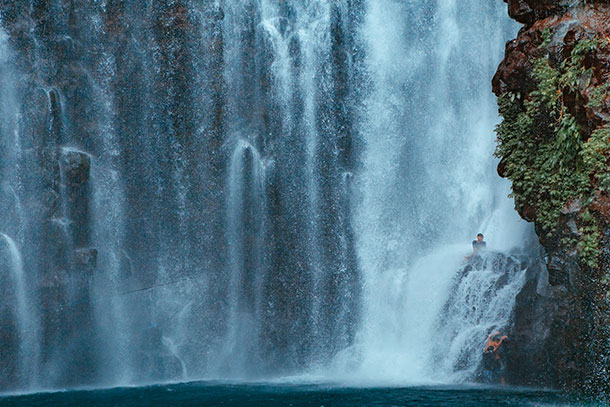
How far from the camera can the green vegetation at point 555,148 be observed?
13.2m

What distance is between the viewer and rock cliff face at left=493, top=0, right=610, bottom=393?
13195 millimetres

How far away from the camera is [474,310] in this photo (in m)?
17.2

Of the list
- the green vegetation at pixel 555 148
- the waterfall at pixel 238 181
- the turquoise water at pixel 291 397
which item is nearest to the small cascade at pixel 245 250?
the waterfall at pixel 238 181

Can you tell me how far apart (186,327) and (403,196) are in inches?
301

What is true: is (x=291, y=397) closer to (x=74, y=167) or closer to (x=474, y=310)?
(x=474, y=310)

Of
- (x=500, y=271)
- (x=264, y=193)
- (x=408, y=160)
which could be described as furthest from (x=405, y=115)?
(x=500, y=271)

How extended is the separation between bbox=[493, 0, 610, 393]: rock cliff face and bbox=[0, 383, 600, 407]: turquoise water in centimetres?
101

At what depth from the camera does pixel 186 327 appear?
20922 mm

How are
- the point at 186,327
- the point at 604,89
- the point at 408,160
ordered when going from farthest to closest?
the point at 408,160, the point at 186,327, the point at 604,89

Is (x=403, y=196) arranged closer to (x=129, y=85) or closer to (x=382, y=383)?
(x=382, y=383)

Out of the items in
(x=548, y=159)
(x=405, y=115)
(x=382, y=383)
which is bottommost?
(x=382, y=383)

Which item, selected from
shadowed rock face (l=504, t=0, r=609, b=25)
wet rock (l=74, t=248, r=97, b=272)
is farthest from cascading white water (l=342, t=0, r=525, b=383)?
wet rock (l=74, t=248, r=97, b=272)

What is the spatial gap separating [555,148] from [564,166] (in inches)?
17.1

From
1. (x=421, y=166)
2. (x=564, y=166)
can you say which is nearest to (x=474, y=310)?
(x=564, y=166)
